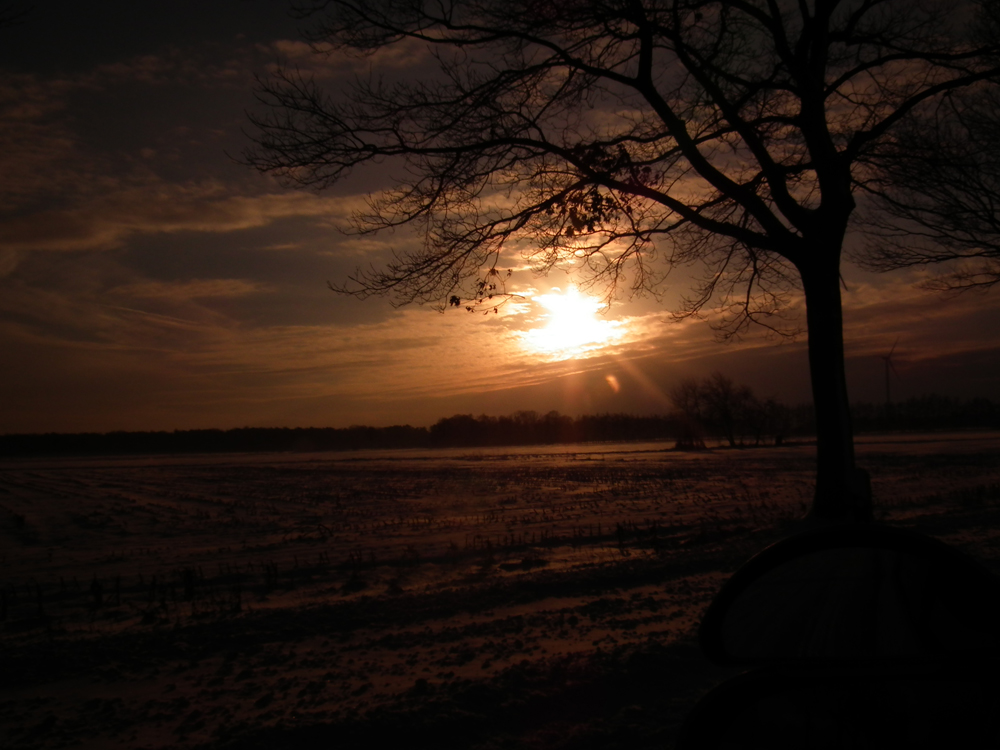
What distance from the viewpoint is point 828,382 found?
412 inches

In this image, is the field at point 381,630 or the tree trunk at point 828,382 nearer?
the field at point 381,630

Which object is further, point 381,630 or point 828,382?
point 828,382

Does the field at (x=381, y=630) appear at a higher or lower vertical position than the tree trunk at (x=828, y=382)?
lower

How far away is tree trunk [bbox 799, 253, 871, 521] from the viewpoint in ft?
34.0

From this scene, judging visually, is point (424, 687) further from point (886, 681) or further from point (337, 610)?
point (886, 681)

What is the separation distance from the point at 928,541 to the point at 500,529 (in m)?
11.9

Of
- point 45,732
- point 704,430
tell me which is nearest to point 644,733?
point 45,732

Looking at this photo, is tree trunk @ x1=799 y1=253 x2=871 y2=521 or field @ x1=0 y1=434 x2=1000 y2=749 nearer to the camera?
field @ x1=0 y1=434 x2=1000 y2=749

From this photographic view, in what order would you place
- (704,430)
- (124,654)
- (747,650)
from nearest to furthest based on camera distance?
1. (747,650)
2. (124,654)
3. (704,430)

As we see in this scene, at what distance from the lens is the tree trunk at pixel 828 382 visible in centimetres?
1037

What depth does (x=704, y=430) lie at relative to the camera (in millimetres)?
102188

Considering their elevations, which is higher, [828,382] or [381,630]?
[828,382]

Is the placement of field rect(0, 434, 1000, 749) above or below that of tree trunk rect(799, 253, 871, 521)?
below

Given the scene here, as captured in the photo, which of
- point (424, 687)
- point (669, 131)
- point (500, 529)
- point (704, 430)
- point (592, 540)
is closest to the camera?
point (424, 687)
